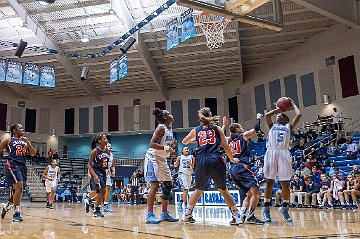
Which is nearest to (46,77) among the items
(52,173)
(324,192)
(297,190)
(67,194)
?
(67,194)

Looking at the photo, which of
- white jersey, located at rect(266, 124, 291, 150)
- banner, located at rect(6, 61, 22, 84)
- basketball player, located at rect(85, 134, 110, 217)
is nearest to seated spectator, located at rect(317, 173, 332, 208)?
white jersey, located at rect(266, 124, 291, 150)

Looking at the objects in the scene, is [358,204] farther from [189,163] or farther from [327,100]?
[327,100]

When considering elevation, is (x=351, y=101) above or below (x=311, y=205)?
above

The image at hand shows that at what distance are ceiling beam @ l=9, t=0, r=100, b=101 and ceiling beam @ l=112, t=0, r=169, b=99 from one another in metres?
4.55

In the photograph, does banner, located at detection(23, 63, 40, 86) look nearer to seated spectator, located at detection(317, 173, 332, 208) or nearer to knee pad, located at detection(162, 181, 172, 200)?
seated spectator, located at detection(317, 173, 332, 208)

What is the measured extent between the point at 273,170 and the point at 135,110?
23.6 m

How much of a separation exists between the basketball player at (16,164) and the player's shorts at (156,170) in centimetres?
212

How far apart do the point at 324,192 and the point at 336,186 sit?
515 millimetres

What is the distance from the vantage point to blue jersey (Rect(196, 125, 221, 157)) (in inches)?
210

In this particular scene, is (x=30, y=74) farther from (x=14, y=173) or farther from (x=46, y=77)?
(x=14, y=173)

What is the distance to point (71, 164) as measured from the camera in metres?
26.0

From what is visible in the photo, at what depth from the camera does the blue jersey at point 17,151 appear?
654 cm

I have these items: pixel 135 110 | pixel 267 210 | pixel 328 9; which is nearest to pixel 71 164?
pixel 135 110

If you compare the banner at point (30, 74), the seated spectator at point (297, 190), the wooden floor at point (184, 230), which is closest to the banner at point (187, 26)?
the seated spectator at point (297, 190)
